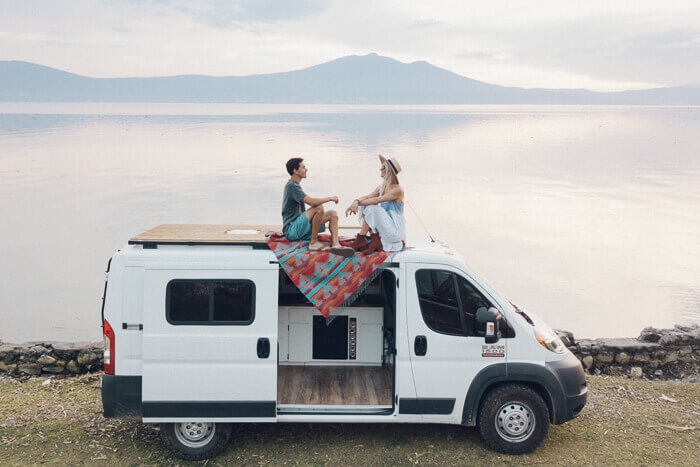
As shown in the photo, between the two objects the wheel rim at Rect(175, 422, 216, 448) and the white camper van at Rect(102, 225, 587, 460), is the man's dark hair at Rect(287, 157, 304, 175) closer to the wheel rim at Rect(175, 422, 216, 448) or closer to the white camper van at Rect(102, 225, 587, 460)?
the white camper van at Rect(102, 225, 587, 460)

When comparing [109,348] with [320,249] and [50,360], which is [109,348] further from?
[50,360]

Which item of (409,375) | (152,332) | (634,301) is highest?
(152,332)

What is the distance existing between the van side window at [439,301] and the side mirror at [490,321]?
257 millimetres

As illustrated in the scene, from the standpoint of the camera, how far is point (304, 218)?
772 centimetres

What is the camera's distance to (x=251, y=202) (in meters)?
35.2

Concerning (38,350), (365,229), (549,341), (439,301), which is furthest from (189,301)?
(38,350)

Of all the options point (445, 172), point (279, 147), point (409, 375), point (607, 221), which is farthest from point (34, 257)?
point (279, 147)

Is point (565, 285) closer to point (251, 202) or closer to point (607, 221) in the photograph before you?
point (607, 221)

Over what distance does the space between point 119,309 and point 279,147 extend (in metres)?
62.1

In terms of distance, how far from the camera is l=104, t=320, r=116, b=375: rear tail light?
6.91 metres

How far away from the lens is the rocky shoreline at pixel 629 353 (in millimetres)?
10500

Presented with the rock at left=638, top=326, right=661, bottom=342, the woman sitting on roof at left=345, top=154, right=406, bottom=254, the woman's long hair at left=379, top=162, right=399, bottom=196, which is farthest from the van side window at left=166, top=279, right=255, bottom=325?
the rock at left=638, top=326, right=661, bottom=342

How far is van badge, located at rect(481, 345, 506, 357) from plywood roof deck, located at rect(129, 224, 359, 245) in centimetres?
257

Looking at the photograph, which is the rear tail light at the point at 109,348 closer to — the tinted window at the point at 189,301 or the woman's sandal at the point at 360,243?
the tinted window at the point at 189,301
